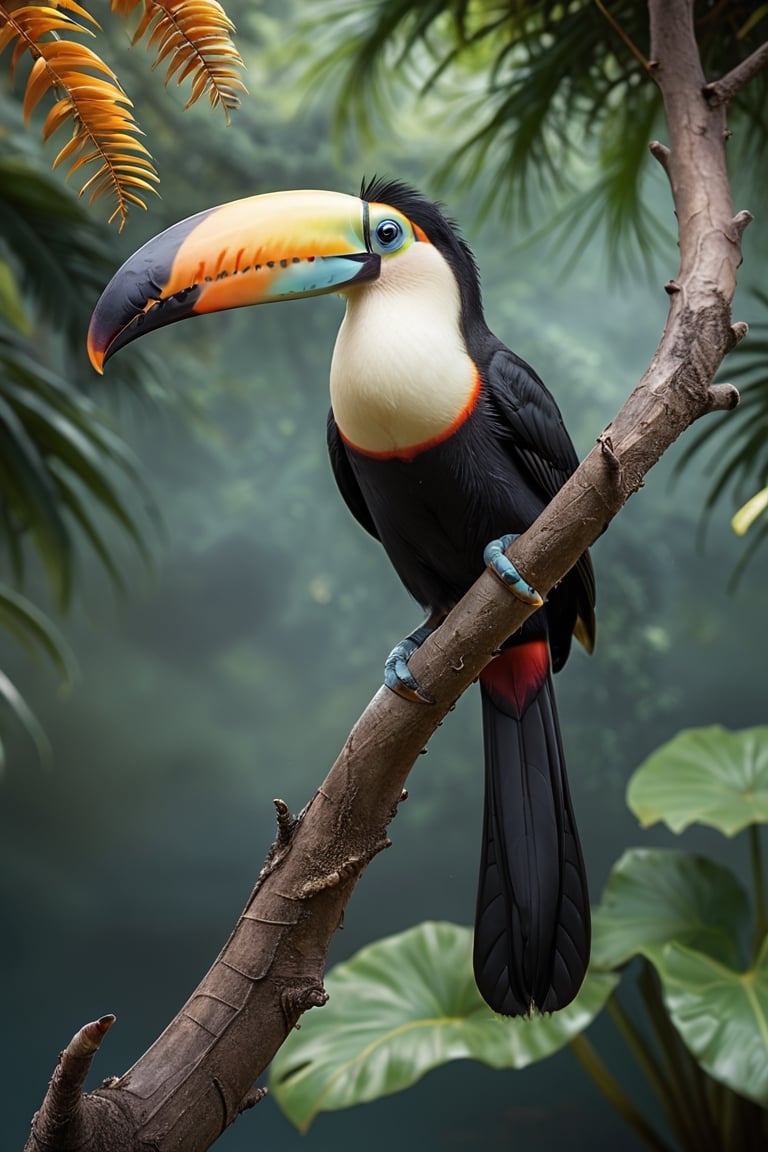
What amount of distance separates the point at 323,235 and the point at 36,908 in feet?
8.54

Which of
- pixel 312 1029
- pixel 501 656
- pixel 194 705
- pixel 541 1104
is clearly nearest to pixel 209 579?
pixel 194 705

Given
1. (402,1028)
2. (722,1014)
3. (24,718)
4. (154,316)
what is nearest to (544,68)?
(154,316)

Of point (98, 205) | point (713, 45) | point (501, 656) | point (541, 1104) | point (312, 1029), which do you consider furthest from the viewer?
point (98, 205)

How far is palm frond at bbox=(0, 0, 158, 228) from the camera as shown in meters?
0.79

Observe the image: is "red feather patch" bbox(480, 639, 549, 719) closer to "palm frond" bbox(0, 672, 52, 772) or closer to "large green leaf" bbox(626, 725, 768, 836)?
"large green leaf" bbox(626, 725, 768, 836)

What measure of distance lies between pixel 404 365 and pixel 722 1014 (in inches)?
61.2

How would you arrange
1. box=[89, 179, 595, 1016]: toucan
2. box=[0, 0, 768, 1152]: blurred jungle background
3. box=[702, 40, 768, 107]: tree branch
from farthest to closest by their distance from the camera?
box=[0, 0, 768, 1152]: blurred jungle background, box=[702, 40, 768, 107]: tree branch, box=[89, 179, 595, 1016]: toucan

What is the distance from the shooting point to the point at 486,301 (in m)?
3.43

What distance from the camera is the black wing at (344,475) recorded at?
118 cm

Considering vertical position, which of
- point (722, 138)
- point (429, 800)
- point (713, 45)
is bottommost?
point (429, 800)

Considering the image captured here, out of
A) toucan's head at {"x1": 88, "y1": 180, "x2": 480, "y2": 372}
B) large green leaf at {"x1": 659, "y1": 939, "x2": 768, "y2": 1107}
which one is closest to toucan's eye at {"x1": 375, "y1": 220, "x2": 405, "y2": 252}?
toucan's head at {"x1": 88, "y1": 180, "x2": 480, "y2": 372}

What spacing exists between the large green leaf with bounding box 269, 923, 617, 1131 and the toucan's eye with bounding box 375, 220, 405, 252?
154 centimetres

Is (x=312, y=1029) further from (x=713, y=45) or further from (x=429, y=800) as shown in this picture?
(x=713, y=45)

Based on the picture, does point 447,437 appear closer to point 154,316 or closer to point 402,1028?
point 154,316
